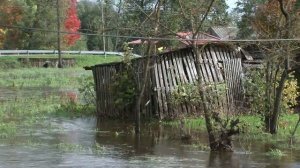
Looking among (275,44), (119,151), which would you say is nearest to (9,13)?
(275,44)

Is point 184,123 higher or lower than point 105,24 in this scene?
lower

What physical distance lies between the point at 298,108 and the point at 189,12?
9448 millimetres

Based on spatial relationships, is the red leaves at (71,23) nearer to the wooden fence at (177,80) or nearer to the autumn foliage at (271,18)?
the wooden fence at (177,80)

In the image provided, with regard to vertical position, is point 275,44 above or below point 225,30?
below

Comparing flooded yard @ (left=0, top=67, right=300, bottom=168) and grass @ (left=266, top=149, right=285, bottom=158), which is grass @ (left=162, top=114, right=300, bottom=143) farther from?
grass @ (left=266, top=149, right=285, bottom=158)

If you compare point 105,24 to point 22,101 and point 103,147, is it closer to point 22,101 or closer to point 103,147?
point 103,147

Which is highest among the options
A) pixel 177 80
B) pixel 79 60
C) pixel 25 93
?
pixel 79 60

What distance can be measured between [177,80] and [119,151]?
208 inches

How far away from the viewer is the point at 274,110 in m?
15.5

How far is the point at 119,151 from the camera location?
13.9 meters

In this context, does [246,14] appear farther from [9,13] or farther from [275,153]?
[9,13]

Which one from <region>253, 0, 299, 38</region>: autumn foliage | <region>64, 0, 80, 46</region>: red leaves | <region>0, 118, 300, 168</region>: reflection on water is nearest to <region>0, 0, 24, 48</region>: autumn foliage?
<region>64, 0, 80, 46</region>: red leaves

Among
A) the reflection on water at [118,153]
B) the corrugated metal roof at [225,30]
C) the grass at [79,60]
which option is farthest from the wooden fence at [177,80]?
the grass at [79,60]

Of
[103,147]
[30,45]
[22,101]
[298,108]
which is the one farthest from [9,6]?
[103,147]
